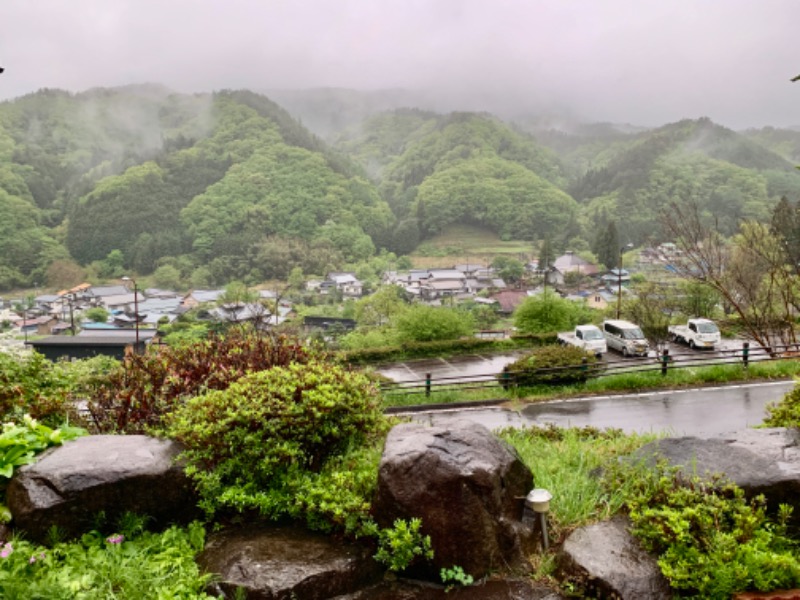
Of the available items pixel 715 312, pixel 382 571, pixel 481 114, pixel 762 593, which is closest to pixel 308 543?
pixel 382 571

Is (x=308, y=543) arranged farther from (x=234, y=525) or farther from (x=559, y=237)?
(x=559, y=237)

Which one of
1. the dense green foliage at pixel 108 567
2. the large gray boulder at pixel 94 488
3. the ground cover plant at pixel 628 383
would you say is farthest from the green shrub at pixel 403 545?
the ground cover plant at pixel 628 383

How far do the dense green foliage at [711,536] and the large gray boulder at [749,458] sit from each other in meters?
0.13

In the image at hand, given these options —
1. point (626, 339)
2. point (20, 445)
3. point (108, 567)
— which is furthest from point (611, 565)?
point (626, 339)

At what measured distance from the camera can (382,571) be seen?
366 cm

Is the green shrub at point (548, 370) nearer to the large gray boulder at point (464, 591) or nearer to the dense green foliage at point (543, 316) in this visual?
the large gray boulder at point (464, 591)

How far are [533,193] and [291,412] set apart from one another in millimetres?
122486

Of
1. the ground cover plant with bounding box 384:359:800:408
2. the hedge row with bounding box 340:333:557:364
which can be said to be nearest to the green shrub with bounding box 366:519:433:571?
the ground cover plant with bounding box 384:359:800:408

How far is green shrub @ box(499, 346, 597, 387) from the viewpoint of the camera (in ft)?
43.4

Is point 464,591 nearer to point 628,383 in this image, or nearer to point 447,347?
point 628,383

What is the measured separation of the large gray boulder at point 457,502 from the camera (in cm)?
352

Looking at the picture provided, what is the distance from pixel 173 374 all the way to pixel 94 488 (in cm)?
147

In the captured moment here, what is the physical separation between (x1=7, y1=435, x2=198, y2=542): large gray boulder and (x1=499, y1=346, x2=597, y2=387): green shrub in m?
9.93

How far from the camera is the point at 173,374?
16.7 feet
